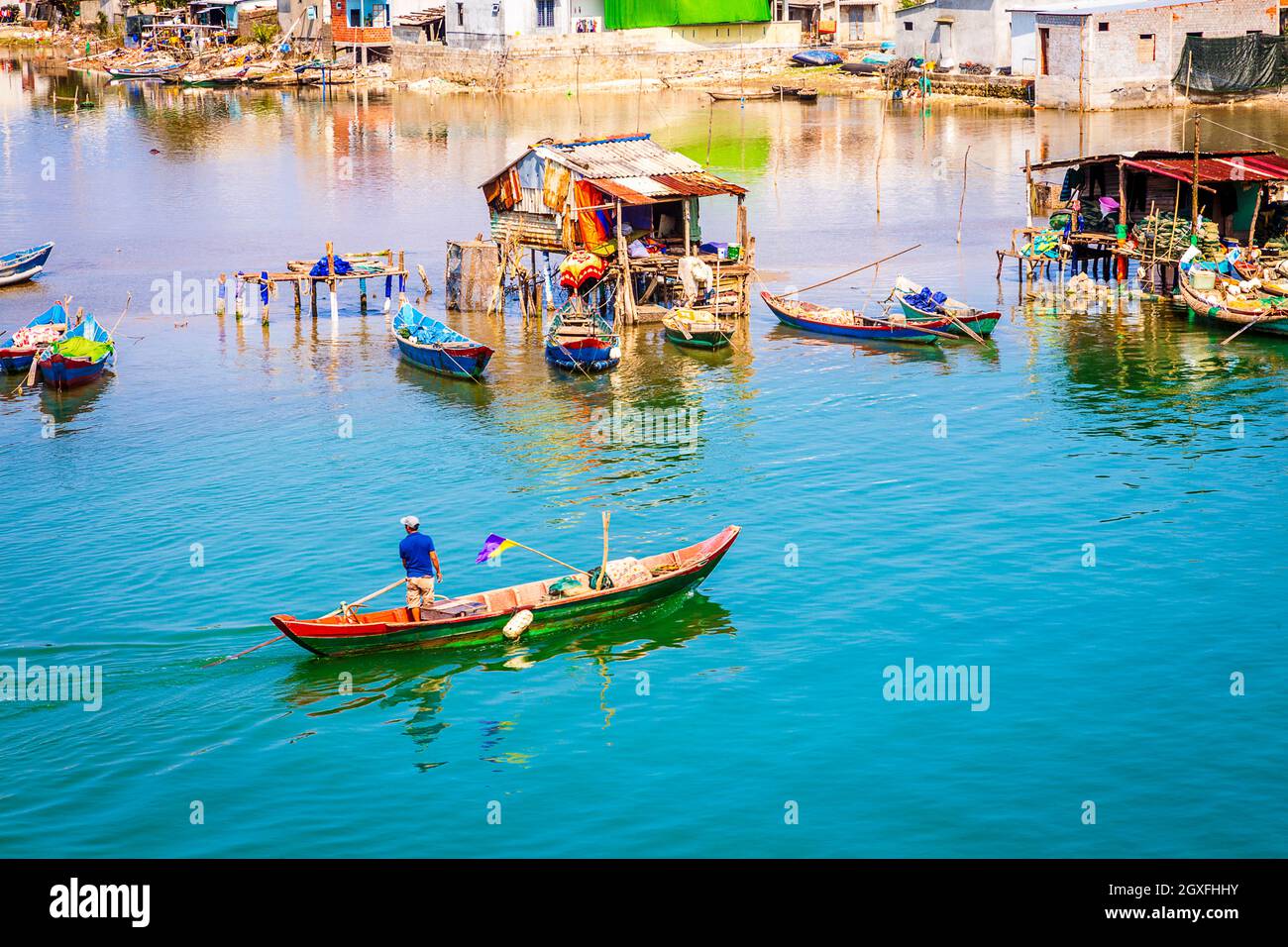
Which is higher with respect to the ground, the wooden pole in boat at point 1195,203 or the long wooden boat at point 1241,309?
the wooden pole in boat at point 1195,203

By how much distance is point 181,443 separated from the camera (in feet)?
128

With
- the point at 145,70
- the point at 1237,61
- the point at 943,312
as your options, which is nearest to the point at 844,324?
the point at 943,312

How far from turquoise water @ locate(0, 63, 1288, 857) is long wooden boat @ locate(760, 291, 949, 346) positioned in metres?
0.80

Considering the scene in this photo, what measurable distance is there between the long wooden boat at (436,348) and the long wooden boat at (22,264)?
20683 mm

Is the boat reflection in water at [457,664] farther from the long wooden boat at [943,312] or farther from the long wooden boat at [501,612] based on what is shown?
the long wooden boat at [943,312]

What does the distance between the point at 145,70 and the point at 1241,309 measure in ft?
387

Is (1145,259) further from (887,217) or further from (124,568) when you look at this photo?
(124,568)

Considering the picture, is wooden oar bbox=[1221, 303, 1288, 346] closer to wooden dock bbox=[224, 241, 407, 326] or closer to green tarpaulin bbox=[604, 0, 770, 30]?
wooden dock bbox=[224, 241, 407, 326]

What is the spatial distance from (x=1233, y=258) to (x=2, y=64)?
139 meters

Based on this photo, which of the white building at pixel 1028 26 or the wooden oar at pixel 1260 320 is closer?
the wooden oar at pixel 1260 320

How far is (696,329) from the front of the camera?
47.2 m

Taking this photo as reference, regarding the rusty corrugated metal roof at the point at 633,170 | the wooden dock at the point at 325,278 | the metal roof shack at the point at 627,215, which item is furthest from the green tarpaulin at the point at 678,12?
the rusty corrugated metal roof at the point at 633,170

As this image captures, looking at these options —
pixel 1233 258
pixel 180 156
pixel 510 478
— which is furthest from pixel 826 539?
pixel 180 156

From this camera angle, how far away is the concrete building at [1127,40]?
3553 inches
